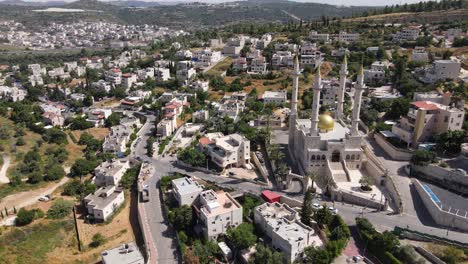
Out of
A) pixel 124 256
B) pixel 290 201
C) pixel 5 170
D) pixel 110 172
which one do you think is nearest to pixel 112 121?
pixel 5 170

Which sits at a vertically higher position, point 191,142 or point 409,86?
point 409,86

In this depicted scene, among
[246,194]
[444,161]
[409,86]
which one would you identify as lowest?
[246,194]

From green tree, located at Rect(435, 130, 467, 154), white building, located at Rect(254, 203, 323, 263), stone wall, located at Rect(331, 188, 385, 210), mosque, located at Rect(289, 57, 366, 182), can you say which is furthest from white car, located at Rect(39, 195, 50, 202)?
green tree, located at Rect(435, 130, 467, 154)

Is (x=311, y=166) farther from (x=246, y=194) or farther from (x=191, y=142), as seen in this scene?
(x=191, y=142)

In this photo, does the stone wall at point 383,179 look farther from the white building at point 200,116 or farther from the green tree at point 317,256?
the white building at point 200,116

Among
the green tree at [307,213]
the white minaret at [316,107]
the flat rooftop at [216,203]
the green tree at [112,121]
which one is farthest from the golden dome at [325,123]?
the green tree at [112,121]

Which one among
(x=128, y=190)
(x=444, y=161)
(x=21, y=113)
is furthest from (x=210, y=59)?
(x=444, y=161)

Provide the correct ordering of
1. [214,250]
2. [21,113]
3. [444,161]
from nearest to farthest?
[214,250], [444,161], [21,113]
